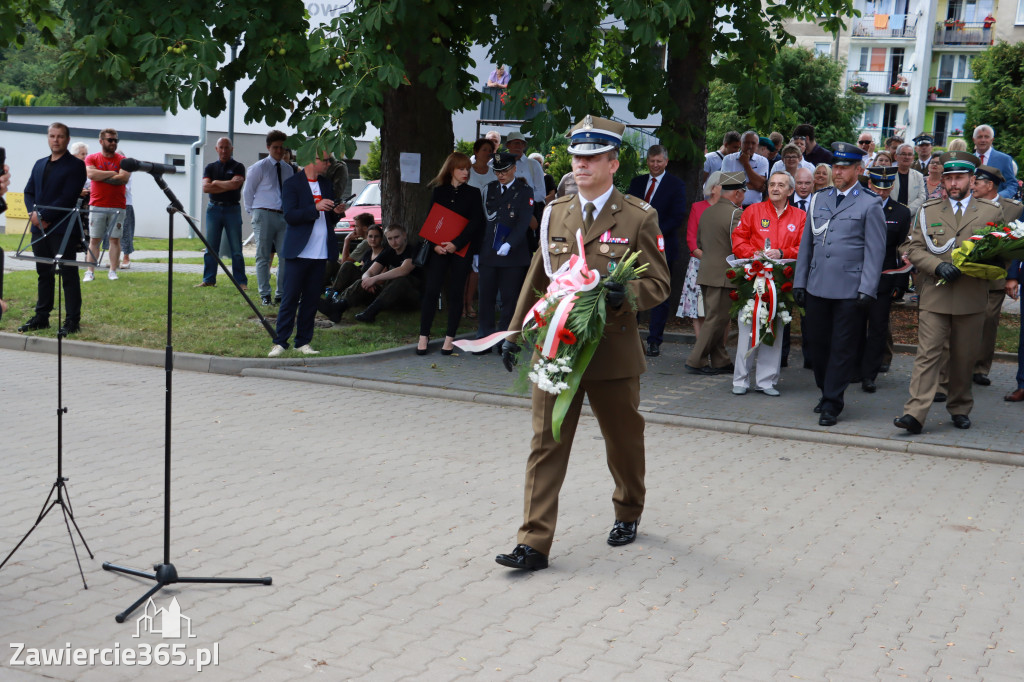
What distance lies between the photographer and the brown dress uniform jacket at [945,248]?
909 centimetres

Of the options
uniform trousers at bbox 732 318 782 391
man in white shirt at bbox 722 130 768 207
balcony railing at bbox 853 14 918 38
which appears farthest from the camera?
balcony railing at bbox 853 14 918 38

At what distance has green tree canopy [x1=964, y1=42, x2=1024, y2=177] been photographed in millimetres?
43688

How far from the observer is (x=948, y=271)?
8.92 meters

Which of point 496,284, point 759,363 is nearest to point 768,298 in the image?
point 759,363

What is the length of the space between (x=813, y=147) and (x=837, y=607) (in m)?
10.7

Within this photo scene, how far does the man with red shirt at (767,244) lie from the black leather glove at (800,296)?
31cm

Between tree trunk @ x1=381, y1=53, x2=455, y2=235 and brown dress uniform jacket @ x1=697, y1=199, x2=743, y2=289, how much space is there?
4245 mm

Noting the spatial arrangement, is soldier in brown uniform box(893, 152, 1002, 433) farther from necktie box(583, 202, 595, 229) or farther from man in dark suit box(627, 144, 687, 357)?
A: necktie box(583, 202, 595, 229)

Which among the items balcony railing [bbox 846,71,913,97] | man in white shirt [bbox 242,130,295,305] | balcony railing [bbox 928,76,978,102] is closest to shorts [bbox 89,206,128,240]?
man in white shirt [bbox 242,130,295,305]

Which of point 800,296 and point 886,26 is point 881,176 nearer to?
point 800,296

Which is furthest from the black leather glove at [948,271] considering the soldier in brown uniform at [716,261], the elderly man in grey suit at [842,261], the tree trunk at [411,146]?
the tree trunk at [411,146]

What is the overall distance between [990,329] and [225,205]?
10.9m

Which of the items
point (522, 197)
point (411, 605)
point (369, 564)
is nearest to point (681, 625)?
point (411, 605)

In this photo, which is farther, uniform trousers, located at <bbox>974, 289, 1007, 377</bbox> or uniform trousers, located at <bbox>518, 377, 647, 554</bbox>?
uniform trousers, located at <bbox>974, 289, 1007, 377</bbox>
